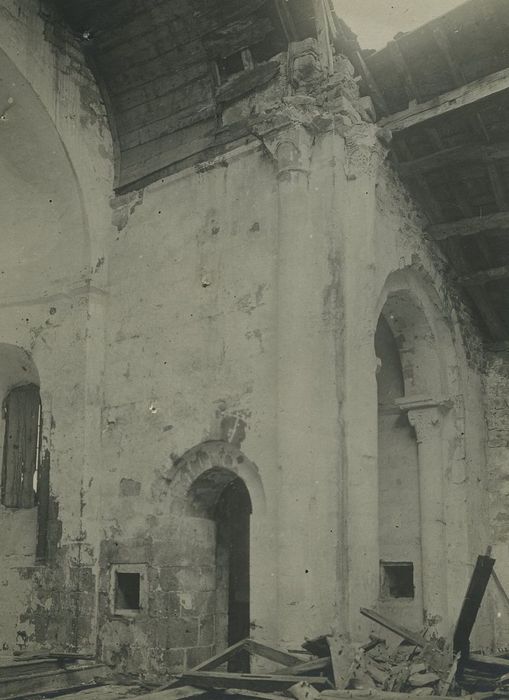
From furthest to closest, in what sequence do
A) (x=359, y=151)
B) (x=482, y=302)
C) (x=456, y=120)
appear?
(x=482, y=302) → (x=456, y=120) → (x=359, y=151)

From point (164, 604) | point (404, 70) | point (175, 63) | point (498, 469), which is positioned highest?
point (175, 63)

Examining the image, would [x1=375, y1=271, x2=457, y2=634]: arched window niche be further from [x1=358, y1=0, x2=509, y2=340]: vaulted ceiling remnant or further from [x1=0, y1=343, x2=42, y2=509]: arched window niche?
[x1=0, y1=343, x2=42, y2=509]: arched window niche

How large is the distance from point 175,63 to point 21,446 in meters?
5.44

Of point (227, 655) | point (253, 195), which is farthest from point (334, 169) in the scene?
point (227, 655)

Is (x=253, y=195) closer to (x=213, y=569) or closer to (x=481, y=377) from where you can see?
(x=213, y=569)

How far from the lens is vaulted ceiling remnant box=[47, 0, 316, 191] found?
973 cm

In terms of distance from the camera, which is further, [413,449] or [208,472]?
[413,449]

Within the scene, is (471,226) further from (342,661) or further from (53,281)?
(342,661)

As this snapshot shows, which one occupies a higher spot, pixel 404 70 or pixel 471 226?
pixel 404 70

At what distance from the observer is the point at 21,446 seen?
11.5m

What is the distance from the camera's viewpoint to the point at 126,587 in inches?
389

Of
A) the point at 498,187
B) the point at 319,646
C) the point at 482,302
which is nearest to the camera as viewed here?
the point at 319,646

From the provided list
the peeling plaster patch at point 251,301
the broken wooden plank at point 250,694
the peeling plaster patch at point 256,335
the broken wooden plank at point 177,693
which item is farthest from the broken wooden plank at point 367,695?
the peeling plaster patch at point 251,301

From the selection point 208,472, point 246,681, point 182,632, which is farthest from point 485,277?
point 246,681
